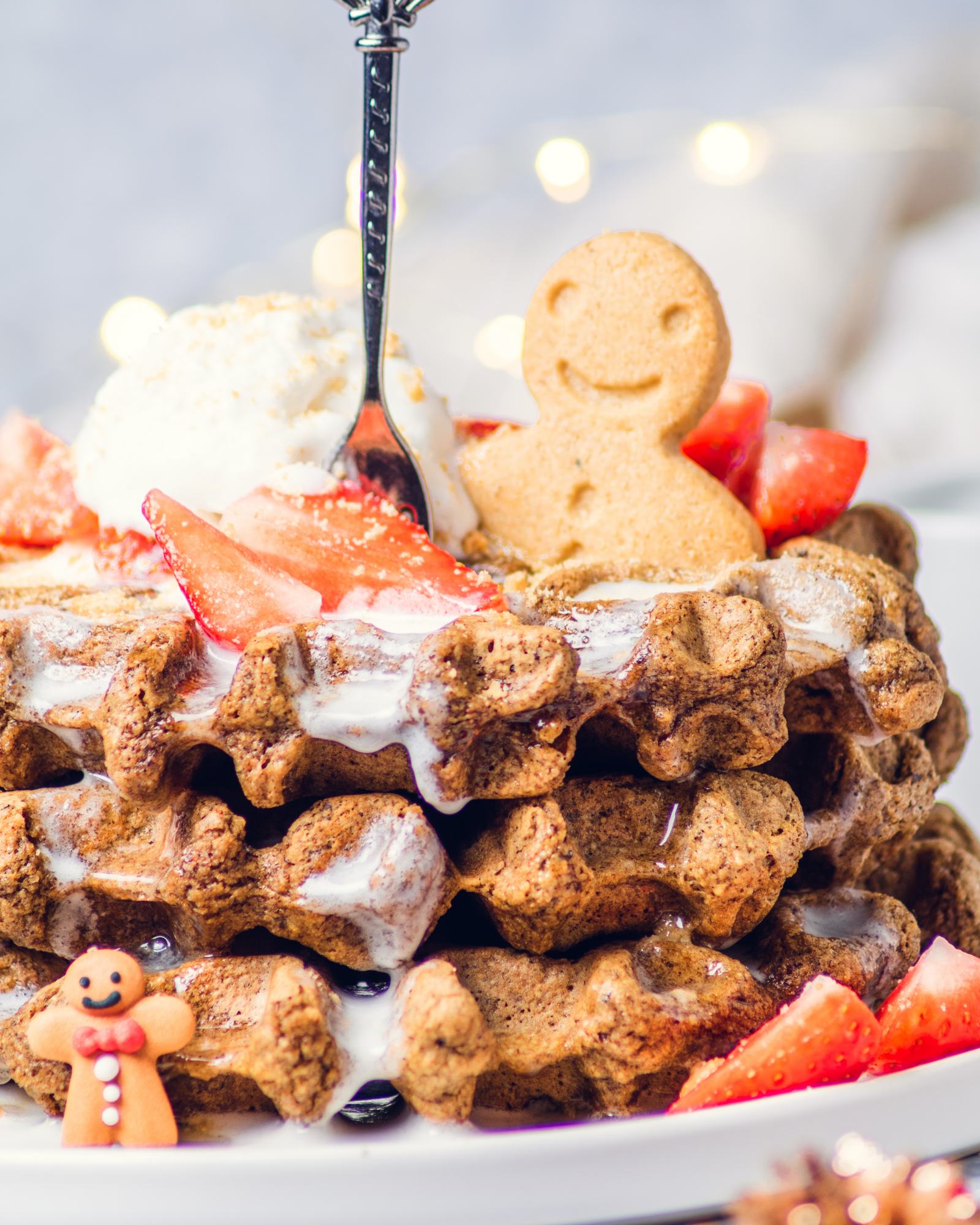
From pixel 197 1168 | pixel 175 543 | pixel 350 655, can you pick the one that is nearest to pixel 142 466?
pixel 175 543

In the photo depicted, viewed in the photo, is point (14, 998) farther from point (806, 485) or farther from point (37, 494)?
point (806, 485)

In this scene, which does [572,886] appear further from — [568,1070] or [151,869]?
[151,869]

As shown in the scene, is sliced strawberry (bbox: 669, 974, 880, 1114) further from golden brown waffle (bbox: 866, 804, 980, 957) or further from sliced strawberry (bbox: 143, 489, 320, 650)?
sliced strawberry (bbox: 143, 489, 320, 650)

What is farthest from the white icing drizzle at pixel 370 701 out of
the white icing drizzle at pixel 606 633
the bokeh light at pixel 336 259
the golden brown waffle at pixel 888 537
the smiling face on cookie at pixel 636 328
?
the bokeh light at pixel 336 259

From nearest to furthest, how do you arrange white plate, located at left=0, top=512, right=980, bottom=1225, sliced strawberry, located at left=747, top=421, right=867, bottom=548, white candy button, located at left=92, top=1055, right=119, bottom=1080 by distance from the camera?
white plate, located at left=0, top=512, right=980, bottom=1225
white candy button, located at left=92, top=1055, right=119, bottom=1080
sliced strawberry, located at left=747, top=421, right=867, bottom=548

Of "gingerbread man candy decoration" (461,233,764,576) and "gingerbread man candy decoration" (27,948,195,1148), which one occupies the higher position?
"gingerbread man candy decoration" (461,233,764,576)

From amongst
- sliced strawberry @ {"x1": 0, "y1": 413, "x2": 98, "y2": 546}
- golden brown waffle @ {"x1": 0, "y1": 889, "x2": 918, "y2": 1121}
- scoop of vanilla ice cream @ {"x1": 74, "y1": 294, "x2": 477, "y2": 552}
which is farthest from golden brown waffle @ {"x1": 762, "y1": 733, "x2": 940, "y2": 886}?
sliced strawberry @ {"x1": 0, "y1": 413, "x2": 98, "y2": 546}

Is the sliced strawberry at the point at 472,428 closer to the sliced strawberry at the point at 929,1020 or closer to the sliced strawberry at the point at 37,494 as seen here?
the sliced strawberry at the point at 37,494
